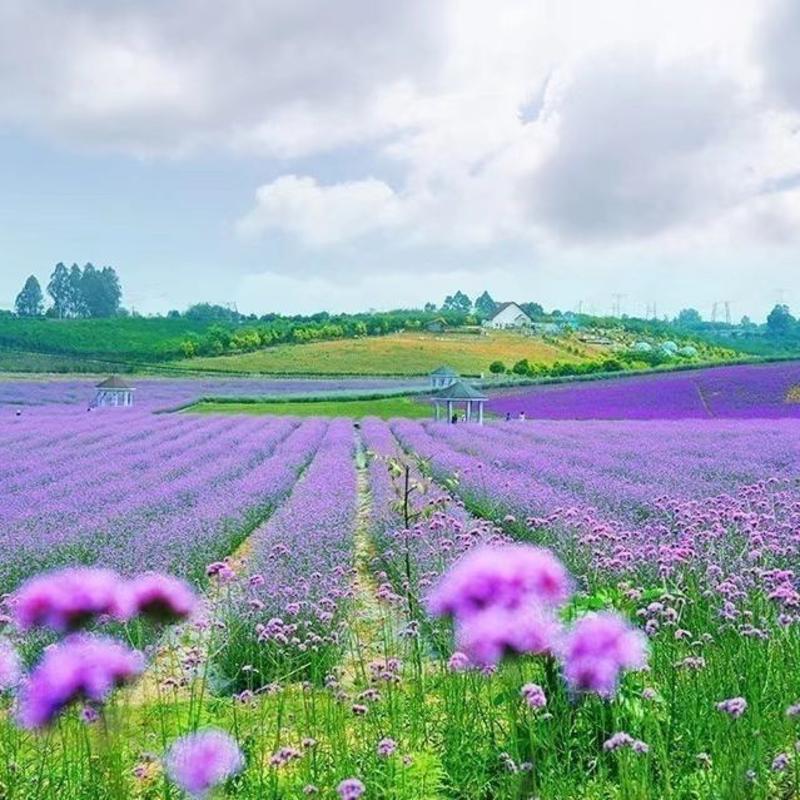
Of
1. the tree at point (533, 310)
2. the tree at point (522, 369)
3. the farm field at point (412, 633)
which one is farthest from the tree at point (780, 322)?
the farm field at point (412, 633)

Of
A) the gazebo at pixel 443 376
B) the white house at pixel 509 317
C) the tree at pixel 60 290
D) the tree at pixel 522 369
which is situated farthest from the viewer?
the tree at pixel 60 290

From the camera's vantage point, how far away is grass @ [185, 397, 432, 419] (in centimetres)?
3709

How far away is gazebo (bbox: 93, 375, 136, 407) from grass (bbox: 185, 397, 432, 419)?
2.85 m

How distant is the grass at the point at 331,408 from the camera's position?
37.1m

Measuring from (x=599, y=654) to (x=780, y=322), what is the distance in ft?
405

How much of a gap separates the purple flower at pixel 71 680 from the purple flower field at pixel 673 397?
100 ft

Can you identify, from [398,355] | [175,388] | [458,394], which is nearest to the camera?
[458,394]

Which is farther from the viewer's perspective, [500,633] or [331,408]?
[331,408]

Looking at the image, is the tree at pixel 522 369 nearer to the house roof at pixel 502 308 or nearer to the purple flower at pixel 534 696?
the house roof at pixel 502 308

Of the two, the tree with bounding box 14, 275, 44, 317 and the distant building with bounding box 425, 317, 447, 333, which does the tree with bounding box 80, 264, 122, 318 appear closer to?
the tree with bounding box 14, 275, 44, 317

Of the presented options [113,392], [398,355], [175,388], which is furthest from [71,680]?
[398,355]

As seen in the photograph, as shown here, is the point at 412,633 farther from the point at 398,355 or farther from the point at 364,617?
the point at 398,355

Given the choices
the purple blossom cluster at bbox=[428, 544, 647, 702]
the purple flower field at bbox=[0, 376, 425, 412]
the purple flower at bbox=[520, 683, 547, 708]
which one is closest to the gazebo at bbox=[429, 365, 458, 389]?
the purple flower field at bbox=[0, 376, 425, 412]

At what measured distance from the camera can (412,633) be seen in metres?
4.09
